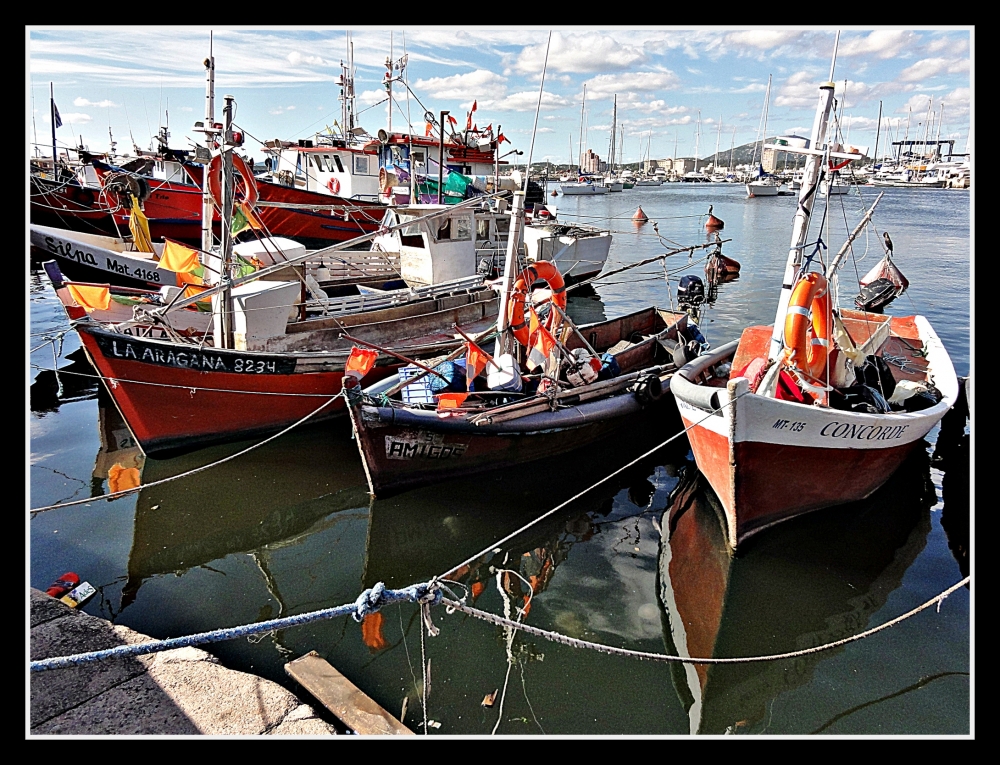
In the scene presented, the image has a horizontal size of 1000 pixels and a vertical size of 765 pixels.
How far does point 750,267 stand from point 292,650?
29.3 meters

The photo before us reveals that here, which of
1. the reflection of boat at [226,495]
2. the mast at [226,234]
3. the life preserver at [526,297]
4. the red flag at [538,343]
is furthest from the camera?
the life preserver at [526,297]

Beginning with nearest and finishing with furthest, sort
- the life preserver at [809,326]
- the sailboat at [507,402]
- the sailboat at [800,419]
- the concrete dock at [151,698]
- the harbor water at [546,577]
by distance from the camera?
the concrete dock at [151,698]
the harbor water at [546,577]
the sailboat at [800,419]
the life preserver at [809,326]
the sailboat at [507,402]

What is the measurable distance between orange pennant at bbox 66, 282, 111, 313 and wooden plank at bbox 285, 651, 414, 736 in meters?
6.79

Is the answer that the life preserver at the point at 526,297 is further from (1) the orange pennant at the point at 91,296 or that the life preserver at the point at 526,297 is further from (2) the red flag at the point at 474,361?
(1) the orange pennant at the point at 91,296

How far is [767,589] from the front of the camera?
768 centimetres

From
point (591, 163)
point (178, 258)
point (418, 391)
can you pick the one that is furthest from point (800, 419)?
point (591, 163)

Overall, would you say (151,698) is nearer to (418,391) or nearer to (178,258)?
(418,391)

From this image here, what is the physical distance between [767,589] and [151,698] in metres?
6.30

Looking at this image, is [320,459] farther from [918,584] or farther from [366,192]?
[366,192]

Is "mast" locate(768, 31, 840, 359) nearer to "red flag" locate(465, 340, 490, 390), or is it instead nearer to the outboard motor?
"red flag" locate(465, 340, 490, 390)

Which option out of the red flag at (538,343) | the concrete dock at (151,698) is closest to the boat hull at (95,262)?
the red flag at (538,343)

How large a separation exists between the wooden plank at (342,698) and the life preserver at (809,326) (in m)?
6.07

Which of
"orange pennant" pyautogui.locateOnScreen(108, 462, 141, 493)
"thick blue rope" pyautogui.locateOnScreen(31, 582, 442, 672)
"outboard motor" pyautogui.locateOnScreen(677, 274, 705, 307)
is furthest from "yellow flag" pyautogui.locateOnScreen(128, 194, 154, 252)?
"outboard motor" pyautogui.locateOnScreen(677, 274, 705, 307)

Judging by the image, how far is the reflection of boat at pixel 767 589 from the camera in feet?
20.6
